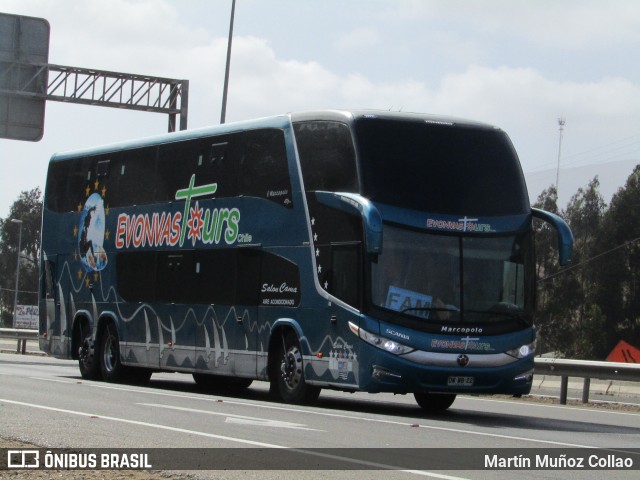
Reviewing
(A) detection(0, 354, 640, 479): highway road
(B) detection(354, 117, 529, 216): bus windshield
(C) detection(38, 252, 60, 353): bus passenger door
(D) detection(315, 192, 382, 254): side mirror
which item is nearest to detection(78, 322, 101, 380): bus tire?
(C) detection(38, 252, 60, 353): bus passenger door

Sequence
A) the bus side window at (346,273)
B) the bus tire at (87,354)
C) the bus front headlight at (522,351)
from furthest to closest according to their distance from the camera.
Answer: the bus tire at (87,354)
the bus front headlight at (522,351)
the bus side window at (346,273)

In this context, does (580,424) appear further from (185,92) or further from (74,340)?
(185,92)

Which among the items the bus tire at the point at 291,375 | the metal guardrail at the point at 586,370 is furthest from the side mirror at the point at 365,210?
the metal guardrail at the point at 586,370

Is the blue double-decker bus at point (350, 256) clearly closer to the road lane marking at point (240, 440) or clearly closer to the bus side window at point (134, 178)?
the bus side window at point (134, 178)

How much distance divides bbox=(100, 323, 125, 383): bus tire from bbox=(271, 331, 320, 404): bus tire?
5.57 metres

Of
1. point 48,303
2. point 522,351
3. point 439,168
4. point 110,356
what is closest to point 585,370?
point 522,351

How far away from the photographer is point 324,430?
49.6 feet

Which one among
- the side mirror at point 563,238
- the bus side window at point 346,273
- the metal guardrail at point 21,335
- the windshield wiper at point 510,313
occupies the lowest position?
the metal guardrail at point 21,335

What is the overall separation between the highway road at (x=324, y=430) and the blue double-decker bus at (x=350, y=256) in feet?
2.37

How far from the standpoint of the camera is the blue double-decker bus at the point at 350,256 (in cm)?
1823

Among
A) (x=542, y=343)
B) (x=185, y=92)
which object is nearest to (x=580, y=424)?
(x=185, y=92)

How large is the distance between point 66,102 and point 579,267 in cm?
7186

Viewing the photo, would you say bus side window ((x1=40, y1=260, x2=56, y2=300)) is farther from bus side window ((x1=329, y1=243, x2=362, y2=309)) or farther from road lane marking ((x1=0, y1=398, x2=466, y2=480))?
bus side window ((x1=329, y1=243, x2=362, y2=309))

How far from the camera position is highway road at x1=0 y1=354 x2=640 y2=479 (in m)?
11.9
